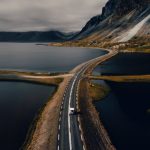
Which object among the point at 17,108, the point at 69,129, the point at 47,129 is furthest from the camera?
the point at 17,108

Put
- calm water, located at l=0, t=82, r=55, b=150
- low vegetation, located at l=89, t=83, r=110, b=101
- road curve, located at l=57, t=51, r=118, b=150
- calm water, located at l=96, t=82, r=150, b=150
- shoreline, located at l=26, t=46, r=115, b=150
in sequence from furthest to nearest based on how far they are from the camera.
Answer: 1. low vegetation, located at l=89, t=83, r=110, b=101
2. calm water, located at l=0, t=82, r=55, b=150
3. calm water, located at l=96, t=82, r=150, b=150
4. shoreline, located at l=26, t=46, r=115, b=150
5. road curve, located at l=57, t=51, r=118, b=150

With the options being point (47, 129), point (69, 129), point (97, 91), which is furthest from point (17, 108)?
point (97, 91)

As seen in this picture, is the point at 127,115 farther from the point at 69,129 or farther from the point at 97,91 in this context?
the point at 97,91

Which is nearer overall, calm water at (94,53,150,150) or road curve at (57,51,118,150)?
road curve at (57,51,118,150)

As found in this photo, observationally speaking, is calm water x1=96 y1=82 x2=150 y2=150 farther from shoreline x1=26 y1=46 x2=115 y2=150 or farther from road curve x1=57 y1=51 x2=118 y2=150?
shoreline x1=26 y1=46 x2=115 y2=150

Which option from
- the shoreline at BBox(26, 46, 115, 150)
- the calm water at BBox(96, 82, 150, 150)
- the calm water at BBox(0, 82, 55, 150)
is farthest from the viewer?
the calm water at BBox(0, 82, 55, 150)

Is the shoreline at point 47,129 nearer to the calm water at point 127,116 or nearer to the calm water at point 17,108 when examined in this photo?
the calm water at point 17,108

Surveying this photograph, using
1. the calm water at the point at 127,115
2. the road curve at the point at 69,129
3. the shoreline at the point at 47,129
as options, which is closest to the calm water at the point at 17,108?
the shoreline at the point at 47,129

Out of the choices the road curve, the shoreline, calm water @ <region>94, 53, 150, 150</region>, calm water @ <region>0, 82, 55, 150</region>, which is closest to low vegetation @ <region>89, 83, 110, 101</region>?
calm water @ <region>94, 53, 150, 150</region>

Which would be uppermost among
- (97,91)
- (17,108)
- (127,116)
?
(97,91)

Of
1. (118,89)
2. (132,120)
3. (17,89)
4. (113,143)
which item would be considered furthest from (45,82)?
(113,143)
